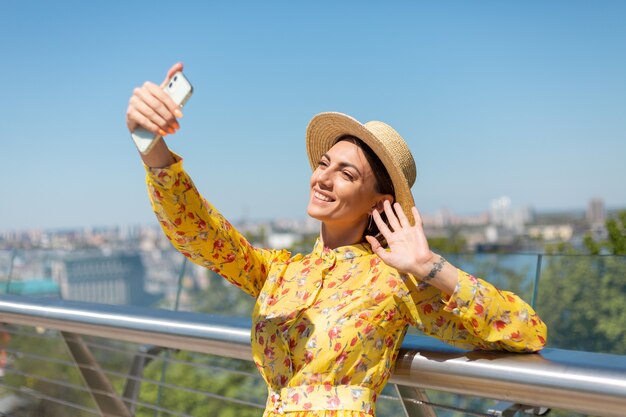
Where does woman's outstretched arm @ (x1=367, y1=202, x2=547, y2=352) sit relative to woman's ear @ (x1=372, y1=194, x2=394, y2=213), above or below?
below

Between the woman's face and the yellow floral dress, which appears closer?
the yellow floral dress

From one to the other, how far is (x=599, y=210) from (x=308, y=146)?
219ft

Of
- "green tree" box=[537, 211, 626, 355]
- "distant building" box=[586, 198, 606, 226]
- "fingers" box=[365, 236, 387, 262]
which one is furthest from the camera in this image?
"distant building" box=[586, 198, 606, 226]

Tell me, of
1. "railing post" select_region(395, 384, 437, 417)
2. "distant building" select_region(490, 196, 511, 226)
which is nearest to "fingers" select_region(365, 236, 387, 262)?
"railing post" select_region(395, 384, 437, 417)

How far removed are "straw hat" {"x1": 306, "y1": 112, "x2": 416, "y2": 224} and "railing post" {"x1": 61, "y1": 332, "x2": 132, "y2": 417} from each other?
0.87 meters

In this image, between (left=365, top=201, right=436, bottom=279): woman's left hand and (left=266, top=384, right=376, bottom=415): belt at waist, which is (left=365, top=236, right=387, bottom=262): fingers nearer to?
(left=365, top=201, right=436, bottom=279): woman's left hand

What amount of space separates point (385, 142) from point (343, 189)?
0.44 feet

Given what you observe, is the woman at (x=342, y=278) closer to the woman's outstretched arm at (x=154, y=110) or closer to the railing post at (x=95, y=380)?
the woman's outstretched arm at (x=154, y=110)

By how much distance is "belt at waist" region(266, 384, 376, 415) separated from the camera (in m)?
1.47

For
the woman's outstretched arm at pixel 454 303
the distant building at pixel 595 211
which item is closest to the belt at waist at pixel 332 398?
the woman's outstretched arm at pixel 454 303

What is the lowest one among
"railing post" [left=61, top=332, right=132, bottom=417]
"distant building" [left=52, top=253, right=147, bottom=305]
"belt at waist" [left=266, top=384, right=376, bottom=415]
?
"distant building" [left=52, top=253, right=147, bottom=305]

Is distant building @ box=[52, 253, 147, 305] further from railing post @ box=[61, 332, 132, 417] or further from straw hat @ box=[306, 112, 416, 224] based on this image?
straw hat @ box=[306, 112, 416, 224]

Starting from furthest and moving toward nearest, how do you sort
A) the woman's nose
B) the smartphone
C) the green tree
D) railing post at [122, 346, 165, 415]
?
the green tree < railing post at [122, 346, 165, 415] < the woman's nose < the smartphone

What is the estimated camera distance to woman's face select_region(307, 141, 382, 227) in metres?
1.67
